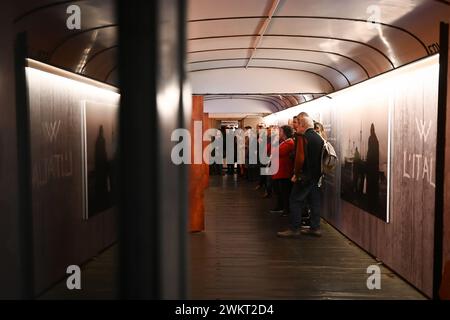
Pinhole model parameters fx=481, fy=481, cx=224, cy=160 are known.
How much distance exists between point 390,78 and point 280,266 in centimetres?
269

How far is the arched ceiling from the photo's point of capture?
452cm

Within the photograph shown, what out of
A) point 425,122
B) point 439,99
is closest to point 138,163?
point 439,99

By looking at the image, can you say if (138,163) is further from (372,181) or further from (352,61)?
(352,61)

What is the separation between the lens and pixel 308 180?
25.3 ft

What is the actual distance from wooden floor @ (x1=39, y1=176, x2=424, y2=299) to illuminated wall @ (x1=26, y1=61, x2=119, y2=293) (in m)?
0.27

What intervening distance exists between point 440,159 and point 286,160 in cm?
491

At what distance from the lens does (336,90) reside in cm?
836

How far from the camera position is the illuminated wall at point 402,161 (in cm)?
471

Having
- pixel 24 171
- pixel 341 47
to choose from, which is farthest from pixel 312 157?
pixel 24 171

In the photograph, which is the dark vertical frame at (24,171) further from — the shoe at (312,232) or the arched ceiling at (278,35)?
Result: the shoe at (312,232)

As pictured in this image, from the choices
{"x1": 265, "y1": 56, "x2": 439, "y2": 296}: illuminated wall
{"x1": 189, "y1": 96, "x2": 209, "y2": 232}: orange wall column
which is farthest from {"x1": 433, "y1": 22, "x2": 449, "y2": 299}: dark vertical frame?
{"x1": 189, "y1": 96, "x2": 209, "y2": 232}: orange wall column

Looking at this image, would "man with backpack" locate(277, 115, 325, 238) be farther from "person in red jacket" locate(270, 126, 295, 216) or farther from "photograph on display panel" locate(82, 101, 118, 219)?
"photograph on display panel" locate(82, 101, 118, 219)

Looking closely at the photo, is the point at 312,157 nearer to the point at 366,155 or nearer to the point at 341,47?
the point at 366,155

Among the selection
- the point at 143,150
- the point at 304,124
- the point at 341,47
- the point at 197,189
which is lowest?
the point at 197,189
